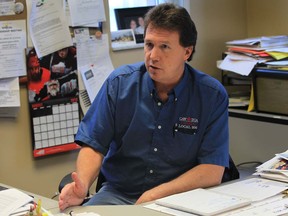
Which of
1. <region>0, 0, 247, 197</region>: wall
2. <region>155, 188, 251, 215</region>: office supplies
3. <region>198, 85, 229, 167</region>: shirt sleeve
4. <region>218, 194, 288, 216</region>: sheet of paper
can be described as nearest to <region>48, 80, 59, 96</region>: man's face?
<region>0, 0, 247, 197</region>: wall

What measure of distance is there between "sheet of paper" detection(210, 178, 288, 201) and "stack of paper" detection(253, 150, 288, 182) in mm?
28

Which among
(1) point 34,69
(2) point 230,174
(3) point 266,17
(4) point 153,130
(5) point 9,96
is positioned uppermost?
(3) point 266,17

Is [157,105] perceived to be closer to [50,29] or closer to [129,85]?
[129,85]

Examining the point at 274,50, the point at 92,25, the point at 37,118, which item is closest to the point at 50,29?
the point at 92,25

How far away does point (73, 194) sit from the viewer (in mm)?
1757

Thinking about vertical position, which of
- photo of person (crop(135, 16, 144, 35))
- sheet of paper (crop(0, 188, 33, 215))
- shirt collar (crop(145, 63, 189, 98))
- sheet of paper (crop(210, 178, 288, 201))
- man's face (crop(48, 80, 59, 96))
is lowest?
sheet of paper (crop(210, 178, 288, 201))

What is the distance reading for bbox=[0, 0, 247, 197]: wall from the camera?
2.58 meters

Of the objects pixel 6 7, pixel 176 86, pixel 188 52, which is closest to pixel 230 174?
pixel 176 86

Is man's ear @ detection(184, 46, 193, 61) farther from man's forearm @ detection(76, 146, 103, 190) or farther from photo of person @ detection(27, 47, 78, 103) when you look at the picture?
photo of person @ detection(27, 47, 78, 103)

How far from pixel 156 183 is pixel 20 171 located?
898 mm

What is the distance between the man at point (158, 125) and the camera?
79.4 inches

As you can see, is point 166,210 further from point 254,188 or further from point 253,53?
point 253,53

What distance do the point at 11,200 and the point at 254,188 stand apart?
86 cm

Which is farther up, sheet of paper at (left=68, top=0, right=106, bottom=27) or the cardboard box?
sheet of paper at (left=68, top=0, right=106, bottom=27)
